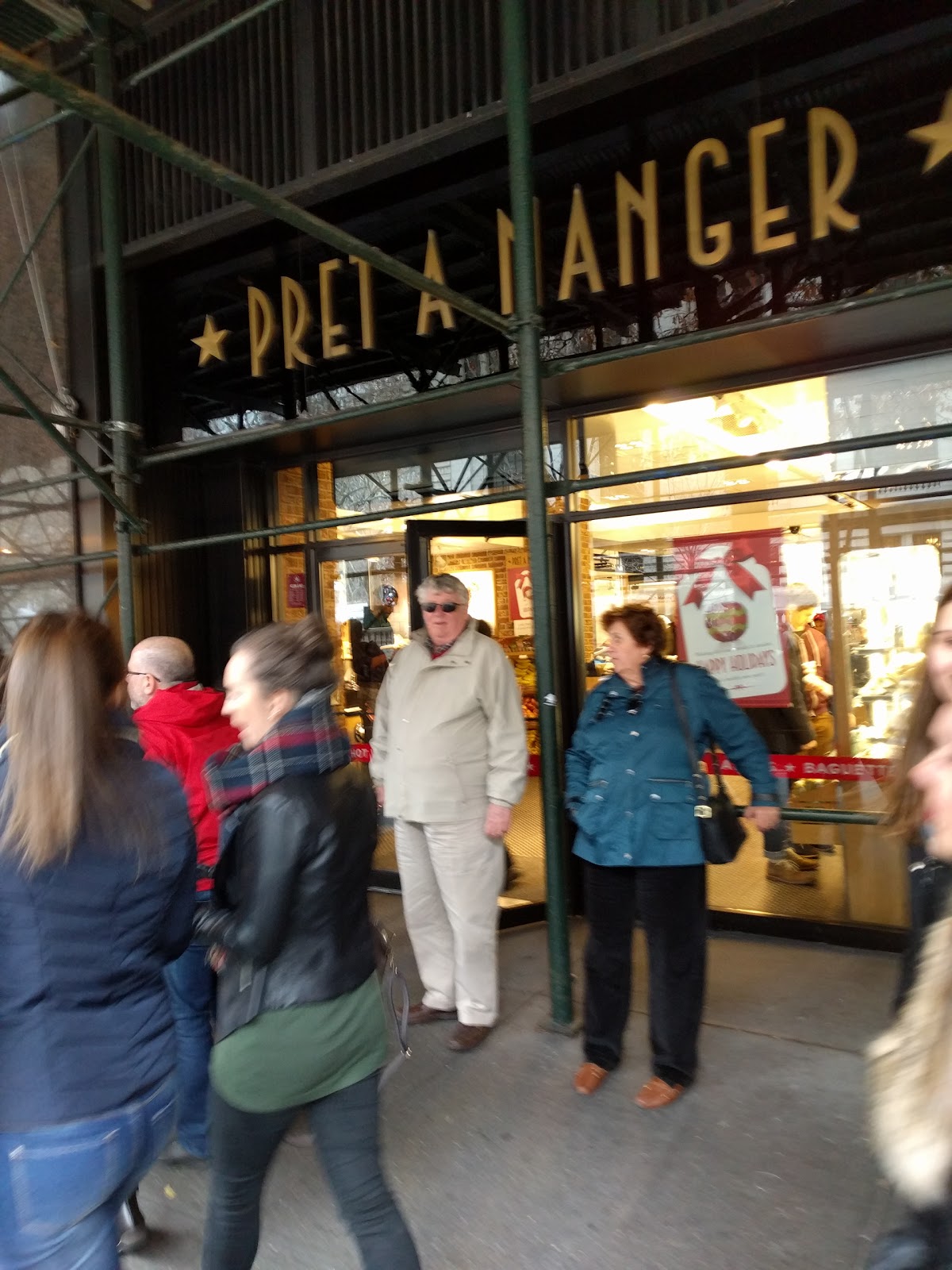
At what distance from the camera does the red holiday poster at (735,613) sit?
14.7 ft

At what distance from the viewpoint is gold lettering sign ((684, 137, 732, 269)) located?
4094mm

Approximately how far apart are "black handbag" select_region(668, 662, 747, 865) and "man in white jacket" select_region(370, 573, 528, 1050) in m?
0.79

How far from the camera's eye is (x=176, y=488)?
590 cm

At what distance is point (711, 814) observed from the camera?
2.94 m

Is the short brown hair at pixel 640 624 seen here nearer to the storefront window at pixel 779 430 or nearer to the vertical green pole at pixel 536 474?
the vertical green pole at pixel 536 474

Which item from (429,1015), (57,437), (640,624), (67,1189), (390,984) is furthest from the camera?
(57,437)

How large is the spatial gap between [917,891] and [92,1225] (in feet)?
5.34

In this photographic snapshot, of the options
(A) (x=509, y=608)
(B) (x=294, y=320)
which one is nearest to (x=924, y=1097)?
(A) (x=509, y=608)

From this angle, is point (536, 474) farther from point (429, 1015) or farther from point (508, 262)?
point (429, 1015)

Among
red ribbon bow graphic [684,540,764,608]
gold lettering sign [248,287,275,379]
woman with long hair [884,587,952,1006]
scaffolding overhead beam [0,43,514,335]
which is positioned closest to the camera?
woman with long hair [884,587,952,1006]

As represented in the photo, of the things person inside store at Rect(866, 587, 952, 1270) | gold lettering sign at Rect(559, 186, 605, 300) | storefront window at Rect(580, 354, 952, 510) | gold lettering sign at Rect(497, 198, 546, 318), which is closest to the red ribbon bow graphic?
storefront window at Rect(580, 354, 952, 510)

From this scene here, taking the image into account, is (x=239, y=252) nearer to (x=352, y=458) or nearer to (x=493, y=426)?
(x=352, y=458)

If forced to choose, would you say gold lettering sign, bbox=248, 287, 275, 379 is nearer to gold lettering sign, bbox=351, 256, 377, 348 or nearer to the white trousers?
gold lettering sign, bbox=351, 256, 377, 348

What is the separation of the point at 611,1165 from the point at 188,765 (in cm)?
178
